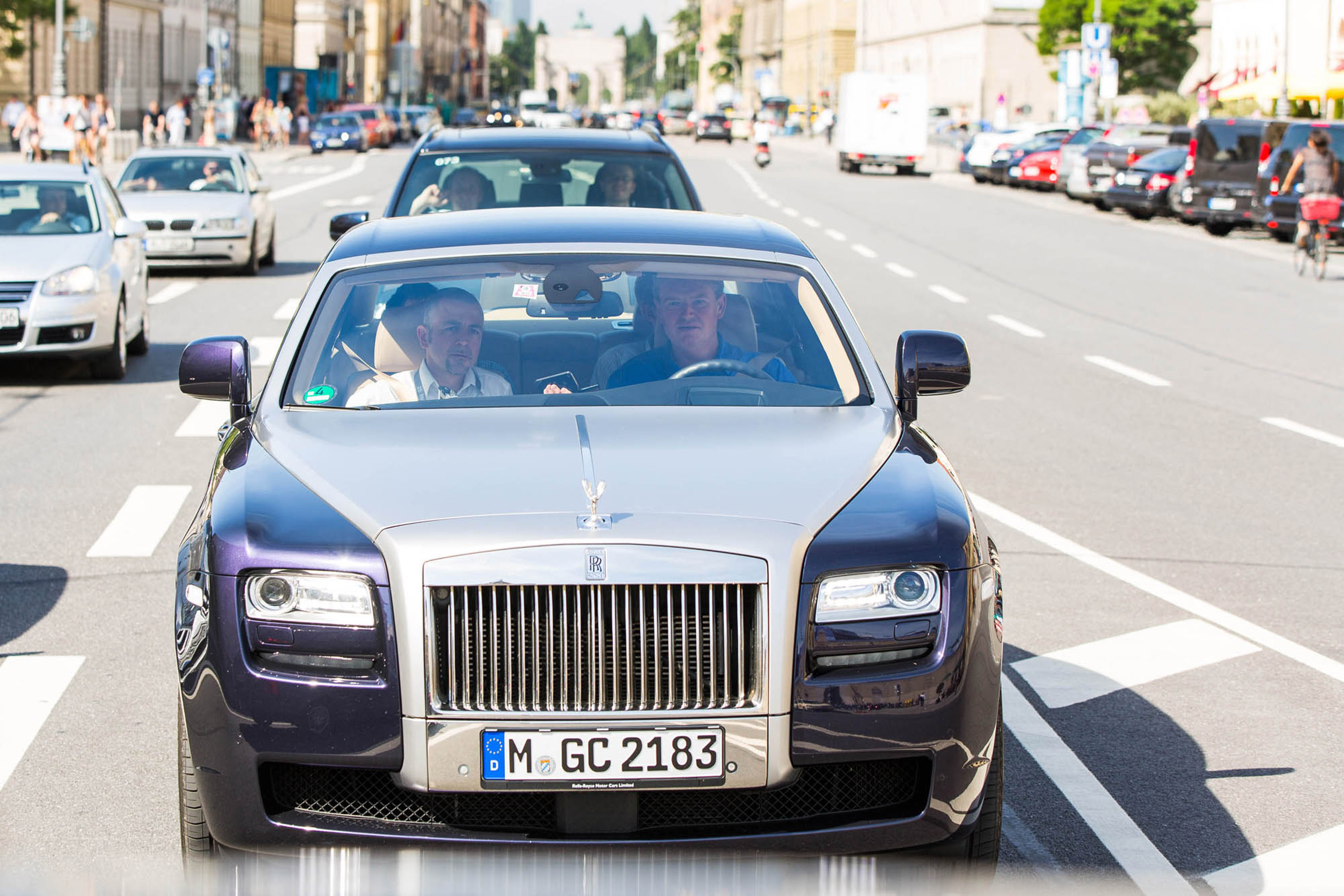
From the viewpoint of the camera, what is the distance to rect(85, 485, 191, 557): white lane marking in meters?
8.28

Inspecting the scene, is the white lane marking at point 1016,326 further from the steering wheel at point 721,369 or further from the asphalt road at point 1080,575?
the steering wheel at point 721,369

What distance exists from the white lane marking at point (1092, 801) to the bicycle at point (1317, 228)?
61.1 feet

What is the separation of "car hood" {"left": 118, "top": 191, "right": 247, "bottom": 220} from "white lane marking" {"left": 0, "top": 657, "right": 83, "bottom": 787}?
15.6m

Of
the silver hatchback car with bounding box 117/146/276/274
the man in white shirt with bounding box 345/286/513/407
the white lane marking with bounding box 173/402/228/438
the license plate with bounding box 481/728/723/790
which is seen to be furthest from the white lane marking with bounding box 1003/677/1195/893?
the silver hatchback car with bounding box 117/146/276/274

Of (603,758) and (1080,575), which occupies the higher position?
(603,758)

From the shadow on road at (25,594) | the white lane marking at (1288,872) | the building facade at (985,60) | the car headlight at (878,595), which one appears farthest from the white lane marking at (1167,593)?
the building facade at (985,60)

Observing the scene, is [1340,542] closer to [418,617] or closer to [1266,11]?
[418,617]

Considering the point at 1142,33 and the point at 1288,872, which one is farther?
the point at 1142,33

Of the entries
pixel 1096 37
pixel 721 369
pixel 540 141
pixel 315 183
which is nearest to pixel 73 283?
pixel 540 141

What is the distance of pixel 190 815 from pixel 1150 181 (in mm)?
34102

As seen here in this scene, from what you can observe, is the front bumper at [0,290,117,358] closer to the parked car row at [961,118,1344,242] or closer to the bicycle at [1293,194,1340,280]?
the bicycle at [1293,194,1340,280]

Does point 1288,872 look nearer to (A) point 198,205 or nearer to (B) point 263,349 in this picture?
(B) point 263,349

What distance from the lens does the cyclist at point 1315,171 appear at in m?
23.7

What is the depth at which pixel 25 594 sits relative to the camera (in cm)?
745
